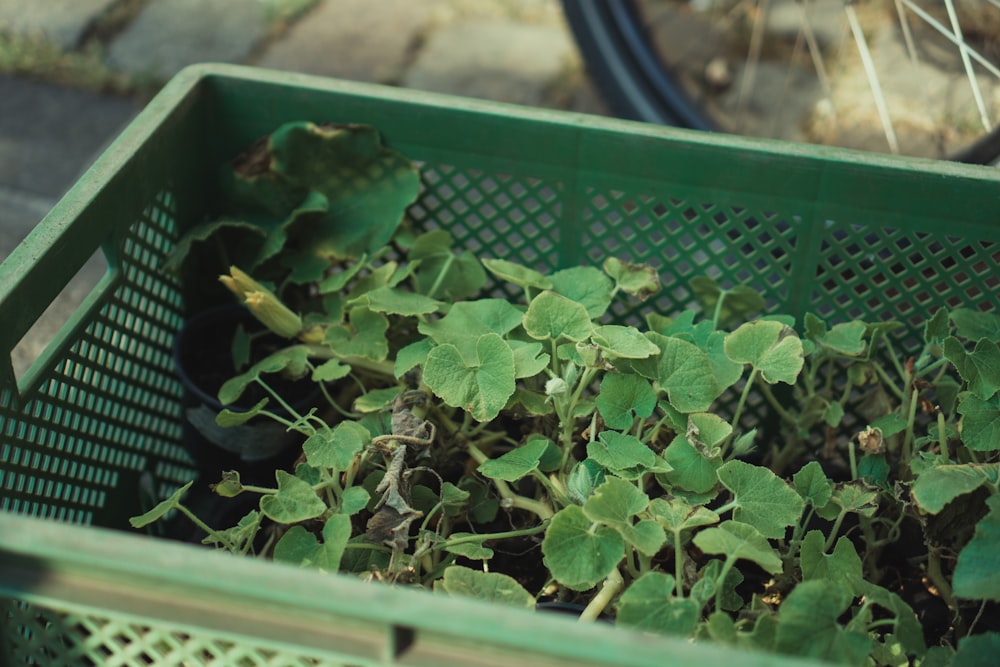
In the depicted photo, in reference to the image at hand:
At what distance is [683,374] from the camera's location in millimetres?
1226

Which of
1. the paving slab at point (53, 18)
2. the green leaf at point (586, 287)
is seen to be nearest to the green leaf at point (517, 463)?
the green leaf at point (586, 287)

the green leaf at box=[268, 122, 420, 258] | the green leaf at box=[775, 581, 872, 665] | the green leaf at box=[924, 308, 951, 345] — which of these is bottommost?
the green leaf at box=[775, 581, 872, 665]

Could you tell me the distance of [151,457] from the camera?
150cm

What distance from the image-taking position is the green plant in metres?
1.06

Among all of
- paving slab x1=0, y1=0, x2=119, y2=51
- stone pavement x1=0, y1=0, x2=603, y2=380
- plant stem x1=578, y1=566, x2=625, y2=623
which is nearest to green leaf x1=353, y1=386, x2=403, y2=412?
plant stem x1=578, y1=566, x2=625, y2=623

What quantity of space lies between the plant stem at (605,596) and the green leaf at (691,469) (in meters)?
0.12

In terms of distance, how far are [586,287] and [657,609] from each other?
49 cm

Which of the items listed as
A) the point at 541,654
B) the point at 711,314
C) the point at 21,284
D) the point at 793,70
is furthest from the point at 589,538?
the point at 793,70

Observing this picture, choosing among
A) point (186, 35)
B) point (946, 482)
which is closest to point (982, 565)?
point (946, 482)

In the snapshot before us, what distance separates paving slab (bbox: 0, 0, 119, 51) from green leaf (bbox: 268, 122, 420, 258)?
1.54 metres

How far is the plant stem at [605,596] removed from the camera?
1097 mm

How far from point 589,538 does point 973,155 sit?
128cm

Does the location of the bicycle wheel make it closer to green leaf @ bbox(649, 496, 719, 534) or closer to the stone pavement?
the stone pavement

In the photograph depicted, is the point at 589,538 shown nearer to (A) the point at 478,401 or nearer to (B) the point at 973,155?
(A) the point at 478,401
